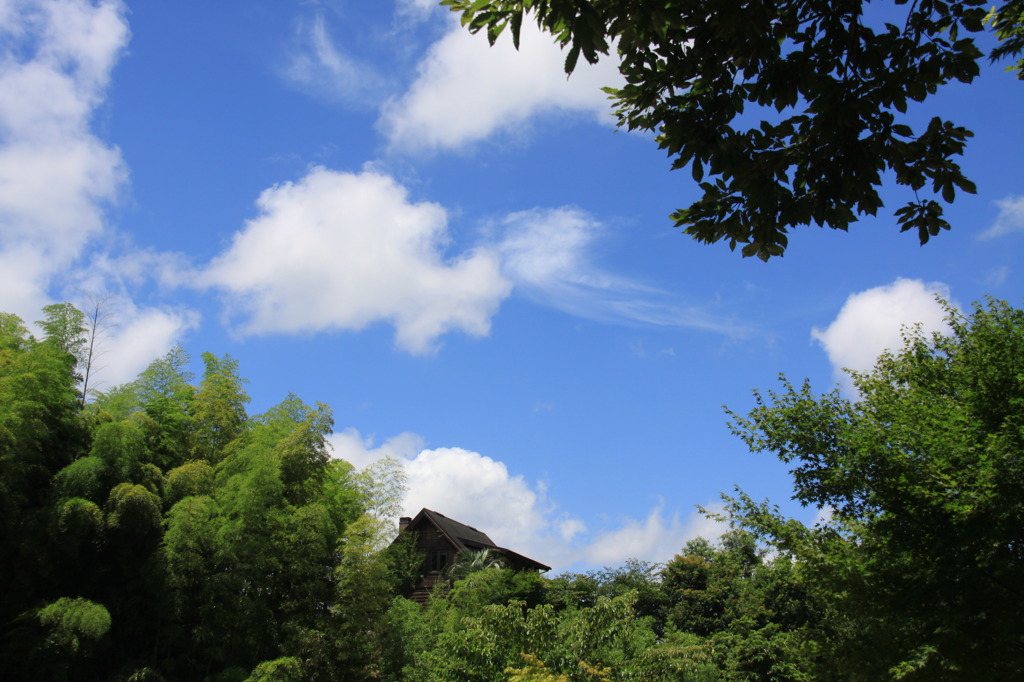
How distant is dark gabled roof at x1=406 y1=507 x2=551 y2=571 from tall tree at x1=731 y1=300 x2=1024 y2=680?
16.1 meters

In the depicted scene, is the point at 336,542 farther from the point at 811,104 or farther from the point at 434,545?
the point at 811,104

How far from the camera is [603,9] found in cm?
270

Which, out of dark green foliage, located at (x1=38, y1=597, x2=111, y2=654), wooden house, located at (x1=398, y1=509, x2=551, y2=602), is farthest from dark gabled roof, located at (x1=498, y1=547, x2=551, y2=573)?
dark green foliage, located at (x1=38, y1=597, x2=111, y2=654)

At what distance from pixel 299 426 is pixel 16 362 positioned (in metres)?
5.16

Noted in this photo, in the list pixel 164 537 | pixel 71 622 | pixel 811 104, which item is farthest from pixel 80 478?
pixel 811 104

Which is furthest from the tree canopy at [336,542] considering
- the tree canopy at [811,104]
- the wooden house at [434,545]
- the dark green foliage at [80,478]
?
the wooden house at [434,545]

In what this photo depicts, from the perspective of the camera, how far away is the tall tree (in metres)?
7.37

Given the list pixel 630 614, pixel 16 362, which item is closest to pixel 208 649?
pixel 16 362

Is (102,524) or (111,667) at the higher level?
(102,524)

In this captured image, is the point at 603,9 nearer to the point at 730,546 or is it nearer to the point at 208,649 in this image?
the point at 208,649

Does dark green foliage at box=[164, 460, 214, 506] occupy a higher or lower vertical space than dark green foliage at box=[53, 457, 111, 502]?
higher

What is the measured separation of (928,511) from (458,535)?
68.6 ft

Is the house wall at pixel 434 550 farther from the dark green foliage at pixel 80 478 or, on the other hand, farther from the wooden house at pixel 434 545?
the dark green foliage at pixel 80 478

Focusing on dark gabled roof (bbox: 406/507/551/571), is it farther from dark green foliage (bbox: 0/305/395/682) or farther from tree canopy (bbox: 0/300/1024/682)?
dark green foliage (bbox: 0/305/395/682)
